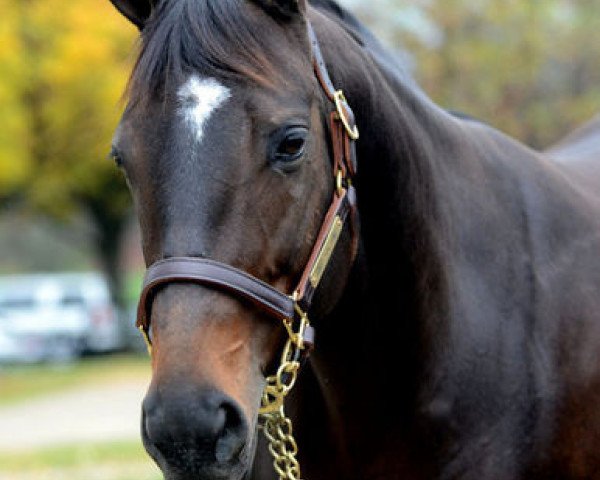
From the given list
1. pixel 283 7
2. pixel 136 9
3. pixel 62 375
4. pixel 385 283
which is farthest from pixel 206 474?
pixel 62 375

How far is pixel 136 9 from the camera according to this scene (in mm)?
2814

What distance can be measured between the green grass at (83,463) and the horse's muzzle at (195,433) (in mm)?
6358

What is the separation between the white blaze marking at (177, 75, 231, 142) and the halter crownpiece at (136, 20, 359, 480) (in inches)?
13.1

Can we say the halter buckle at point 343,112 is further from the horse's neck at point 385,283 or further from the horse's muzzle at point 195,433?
the horse's muzzle at point 195,433

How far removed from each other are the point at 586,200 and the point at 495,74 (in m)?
21.6

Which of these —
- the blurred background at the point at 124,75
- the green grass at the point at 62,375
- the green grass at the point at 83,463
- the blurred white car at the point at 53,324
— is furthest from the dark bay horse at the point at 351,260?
the blurred white car at the point at 53,324

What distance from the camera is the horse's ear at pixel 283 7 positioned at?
8.57 feet

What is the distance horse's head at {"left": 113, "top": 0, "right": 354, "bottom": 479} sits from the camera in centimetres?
224

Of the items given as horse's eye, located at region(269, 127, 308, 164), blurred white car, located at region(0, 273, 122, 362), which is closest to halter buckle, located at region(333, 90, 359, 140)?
horse's eye, located at region(269, 127, 308, 164)

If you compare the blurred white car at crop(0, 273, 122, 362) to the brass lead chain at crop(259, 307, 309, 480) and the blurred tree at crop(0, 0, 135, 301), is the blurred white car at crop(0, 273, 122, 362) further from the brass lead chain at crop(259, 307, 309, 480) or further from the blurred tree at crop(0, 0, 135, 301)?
the brass lead chain at crop(259, 307, 309, 480)

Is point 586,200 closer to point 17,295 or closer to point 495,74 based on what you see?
point 495,74

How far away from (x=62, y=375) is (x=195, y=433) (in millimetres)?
22305

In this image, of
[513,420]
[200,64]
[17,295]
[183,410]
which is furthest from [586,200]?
[17,295]

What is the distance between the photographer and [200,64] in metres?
2.45
